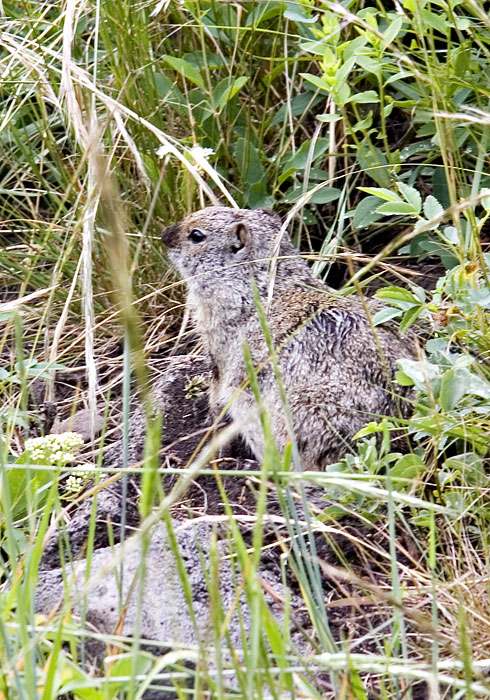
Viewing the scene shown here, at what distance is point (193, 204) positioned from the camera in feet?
13.7

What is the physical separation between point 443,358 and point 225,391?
0.96 meters

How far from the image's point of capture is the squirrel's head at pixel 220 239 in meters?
3.87

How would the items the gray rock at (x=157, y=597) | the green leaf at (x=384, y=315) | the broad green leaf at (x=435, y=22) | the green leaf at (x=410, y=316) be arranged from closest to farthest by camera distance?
the gray rock at (x=157, y=597) → the green leaf at (x=410, y=316) → the green leaf at (x=384, y=315) → the broad green leaf at (x=435, y=22)

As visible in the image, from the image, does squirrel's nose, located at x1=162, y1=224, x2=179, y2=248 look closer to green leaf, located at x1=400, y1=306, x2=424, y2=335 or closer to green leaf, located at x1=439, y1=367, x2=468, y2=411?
green leaf, located at x1=400, y1=306, x2=424, y2=335

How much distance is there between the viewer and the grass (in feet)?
9.39

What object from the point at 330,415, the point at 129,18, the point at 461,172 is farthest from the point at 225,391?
the point at 129,18

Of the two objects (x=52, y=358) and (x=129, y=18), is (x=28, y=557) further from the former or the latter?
(x=129, y=18)

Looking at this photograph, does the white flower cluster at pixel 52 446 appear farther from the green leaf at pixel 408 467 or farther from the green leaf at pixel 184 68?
the green leaf at pixel 184 68

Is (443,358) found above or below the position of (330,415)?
above

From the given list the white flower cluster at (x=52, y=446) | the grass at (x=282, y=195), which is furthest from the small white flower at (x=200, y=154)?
the white flower cluster at (x=52, y=446)

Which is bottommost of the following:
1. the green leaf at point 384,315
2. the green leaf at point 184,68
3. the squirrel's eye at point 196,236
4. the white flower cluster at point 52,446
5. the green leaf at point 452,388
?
the white flower cluster at point 52,446

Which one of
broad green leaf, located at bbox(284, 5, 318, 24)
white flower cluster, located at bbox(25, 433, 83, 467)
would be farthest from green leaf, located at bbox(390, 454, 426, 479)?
broad green leaf, located at bbox(284, 5, 318, 24)

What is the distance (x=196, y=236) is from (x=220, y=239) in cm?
9

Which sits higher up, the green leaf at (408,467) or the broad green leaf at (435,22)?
the broad green leaf at (435,22)
